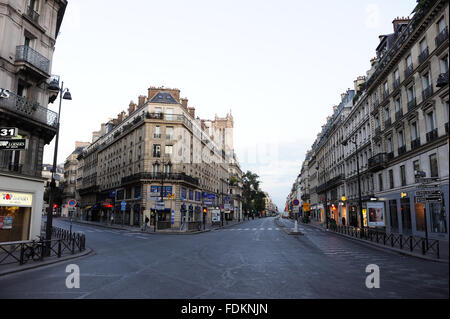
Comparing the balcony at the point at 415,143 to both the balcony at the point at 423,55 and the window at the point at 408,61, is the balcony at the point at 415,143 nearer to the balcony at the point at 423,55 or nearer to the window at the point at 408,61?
the balcony at the point at 423,55

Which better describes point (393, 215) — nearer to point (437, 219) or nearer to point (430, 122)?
point (437, 219)

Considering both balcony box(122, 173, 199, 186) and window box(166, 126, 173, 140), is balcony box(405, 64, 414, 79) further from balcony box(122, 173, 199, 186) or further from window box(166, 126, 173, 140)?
window box(166, 126, 173, 140)

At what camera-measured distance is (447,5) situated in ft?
10.3

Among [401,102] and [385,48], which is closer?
[401,102]

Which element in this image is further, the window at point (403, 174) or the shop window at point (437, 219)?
the window at point (403, 174)

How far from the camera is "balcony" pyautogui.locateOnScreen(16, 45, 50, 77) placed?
55.5 ft

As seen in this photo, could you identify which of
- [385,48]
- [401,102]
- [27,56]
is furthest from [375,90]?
[27,56]

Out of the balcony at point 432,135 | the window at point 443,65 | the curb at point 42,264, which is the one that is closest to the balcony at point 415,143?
the balcony at point 432,135

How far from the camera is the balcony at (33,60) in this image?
1691 centimetres

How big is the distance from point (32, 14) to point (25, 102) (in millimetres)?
5545

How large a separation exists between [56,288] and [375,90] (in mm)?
35715

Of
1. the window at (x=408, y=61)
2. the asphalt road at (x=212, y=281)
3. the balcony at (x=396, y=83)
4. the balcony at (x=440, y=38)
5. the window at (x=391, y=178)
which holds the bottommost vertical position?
the asphalt road at (x=212, y=281)
